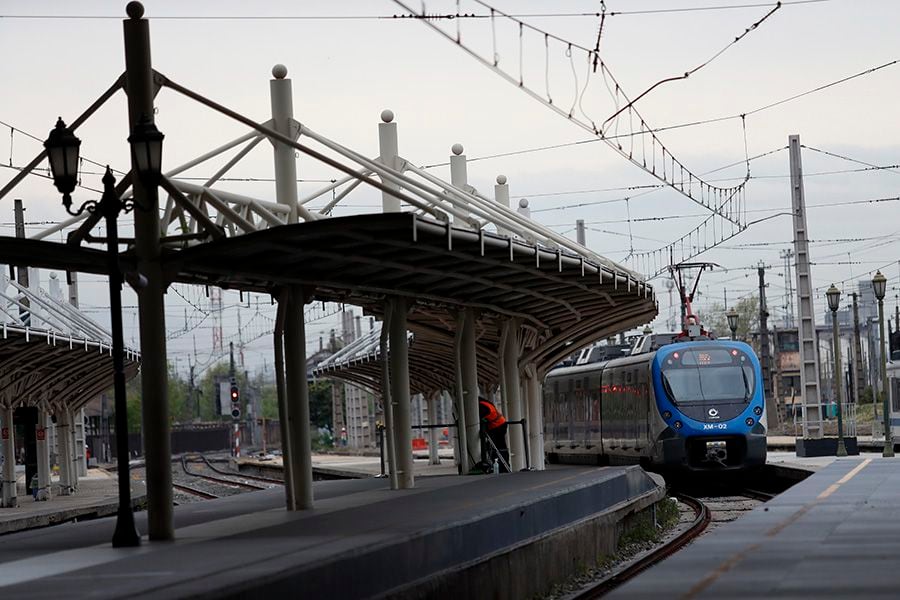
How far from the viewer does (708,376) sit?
101ft

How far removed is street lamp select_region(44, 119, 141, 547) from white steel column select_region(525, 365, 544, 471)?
696 inches

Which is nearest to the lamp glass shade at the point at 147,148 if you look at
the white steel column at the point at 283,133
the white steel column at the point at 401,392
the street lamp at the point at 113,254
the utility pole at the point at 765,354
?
the street lamp at the point at 113,254

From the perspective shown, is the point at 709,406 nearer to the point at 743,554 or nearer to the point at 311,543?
the point at 743,554

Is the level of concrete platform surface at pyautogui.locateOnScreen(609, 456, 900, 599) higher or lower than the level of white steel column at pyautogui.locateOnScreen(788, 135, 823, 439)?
lower

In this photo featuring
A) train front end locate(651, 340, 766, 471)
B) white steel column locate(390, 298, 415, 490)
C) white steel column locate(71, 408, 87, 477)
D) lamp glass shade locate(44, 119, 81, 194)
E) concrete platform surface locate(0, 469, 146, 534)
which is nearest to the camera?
lamp glass shade locate(44, 119, 81, 194)

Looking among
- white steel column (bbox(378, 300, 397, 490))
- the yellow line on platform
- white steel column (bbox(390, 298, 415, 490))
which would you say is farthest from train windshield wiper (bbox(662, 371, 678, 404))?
white steel column (bbox(378, 300, 397, 490))

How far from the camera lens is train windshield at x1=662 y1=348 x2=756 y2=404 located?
3069cm

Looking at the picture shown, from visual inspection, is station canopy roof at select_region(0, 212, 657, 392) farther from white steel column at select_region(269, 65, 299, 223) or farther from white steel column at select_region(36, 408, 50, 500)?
white steel column at select_region(36, 408, 50, 500)

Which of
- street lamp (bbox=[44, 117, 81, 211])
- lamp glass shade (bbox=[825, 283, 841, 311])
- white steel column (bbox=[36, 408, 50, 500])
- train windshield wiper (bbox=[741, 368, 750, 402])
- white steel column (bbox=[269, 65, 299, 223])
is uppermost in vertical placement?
white steel column (bbox=[269, 65, 299, 223])

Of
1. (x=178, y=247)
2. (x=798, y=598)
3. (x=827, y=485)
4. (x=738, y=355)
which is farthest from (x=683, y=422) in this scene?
(x=798, y=598)

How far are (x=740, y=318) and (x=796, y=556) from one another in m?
91.5

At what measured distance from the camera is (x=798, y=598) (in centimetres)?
1000

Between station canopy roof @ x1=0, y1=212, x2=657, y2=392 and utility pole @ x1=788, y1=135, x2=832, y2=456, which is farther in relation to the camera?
utility pole @ x1=788, y1=135, x2=832, y2=456

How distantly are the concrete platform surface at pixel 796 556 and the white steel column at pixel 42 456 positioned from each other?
2246 cm
